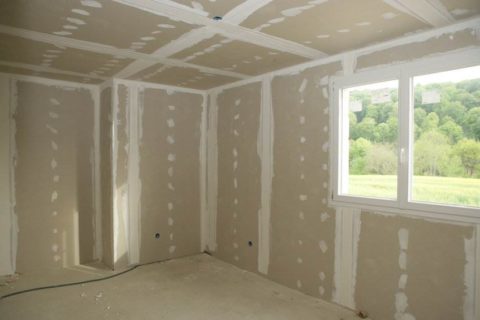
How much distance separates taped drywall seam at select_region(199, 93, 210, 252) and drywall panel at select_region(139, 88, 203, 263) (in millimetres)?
54

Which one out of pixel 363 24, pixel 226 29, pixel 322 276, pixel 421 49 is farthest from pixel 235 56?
pixel 322 276

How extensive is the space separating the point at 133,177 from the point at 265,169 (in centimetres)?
172

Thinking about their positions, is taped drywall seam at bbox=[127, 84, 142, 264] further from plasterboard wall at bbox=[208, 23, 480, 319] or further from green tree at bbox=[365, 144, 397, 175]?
green tree at bbox=[365, 144, 397, 175]

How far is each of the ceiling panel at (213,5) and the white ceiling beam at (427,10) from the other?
925 millimetres

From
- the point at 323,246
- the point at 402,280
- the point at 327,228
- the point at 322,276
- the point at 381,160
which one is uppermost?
the point at 381,160

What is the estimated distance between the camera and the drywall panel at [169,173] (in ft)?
13.8

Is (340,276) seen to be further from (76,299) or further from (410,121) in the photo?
(76,299)

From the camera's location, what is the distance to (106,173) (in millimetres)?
4066

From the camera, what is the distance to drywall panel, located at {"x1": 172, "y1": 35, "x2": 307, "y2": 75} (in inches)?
106

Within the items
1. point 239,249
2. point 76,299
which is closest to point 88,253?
point 76,299

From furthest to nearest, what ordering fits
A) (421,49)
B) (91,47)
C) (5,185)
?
(5,185)
(91,47)
(421,49)

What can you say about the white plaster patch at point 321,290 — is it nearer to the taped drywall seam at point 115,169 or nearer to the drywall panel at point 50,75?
the taped drywall seam at point 115,169

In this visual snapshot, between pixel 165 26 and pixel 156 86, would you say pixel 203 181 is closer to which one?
pixel 156 86

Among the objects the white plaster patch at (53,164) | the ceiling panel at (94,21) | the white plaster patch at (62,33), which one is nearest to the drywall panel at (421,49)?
the ceiling panel at (94,21)
